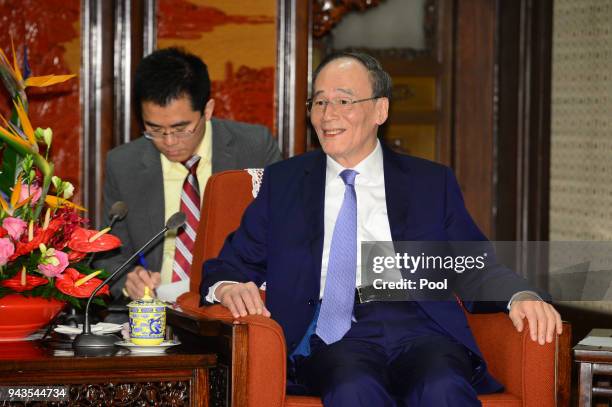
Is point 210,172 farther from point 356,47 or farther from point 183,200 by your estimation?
point 356,47

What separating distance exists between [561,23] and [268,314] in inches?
95.3

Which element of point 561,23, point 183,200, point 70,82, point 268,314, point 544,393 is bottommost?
point 544,393

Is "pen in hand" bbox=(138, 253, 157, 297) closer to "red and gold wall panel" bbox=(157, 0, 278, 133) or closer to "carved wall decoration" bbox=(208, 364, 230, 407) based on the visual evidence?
"carved wall decoration" bbox=(208, 364, 230, 407)

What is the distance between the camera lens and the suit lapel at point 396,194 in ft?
8.93

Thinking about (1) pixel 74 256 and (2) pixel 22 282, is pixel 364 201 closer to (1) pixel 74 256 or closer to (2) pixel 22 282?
(1) pixel 74 256

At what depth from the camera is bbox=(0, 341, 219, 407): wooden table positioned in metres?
2.22

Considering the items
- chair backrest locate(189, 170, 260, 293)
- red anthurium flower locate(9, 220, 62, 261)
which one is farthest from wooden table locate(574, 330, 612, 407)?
red anthurium flower locate(9, 220, 62, 261)

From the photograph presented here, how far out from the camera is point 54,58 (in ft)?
13.1

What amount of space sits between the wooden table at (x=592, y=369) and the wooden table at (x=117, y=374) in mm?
922

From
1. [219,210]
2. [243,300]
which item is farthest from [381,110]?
[243,300]

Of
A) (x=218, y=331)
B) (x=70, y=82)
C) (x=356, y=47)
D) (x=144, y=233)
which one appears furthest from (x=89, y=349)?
(x=356, y=47)

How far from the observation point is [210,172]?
3395 mm

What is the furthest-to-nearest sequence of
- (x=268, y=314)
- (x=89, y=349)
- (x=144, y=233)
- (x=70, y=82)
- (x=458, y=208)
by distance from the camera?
1. (x=70, y=82)
2. (x=144, y=233)
3. (x=458, y=208)
4. (x=268, y=314)
5. (x=89, y=349)

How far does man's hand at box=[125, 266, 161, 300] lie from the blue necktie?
59 centimetres
